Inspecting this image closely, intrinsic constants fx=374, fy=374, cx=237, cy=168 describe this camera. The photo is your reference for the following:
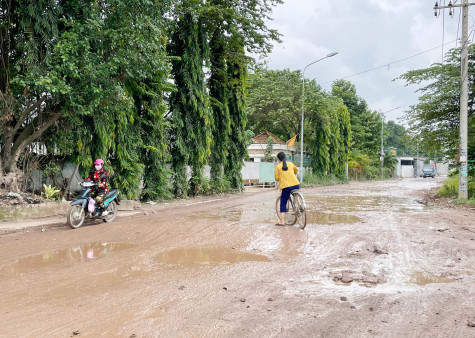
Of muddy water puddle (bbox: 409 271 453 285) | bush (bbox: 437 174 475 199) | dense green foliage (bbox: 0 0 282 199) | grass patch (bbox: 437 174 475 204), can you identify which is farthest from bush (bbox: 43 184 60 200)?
bush (bbox: 437 174 475 199)

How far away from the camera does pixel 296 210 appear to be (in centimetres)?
871

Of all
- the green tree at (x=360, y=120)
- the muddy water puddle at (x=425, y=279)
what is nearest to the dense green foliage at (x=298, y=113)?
the green tree at (x=360, y=120)

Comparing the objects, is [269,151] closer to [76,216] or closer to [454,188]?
[454,188]

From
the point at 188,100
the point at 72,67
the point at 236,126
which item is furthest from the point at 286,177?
the point at 236,126

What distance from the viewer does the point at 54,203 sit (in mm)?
10414

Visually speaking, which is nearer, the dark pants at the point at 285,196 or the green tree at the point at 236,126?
the dark pants at the point at 285,196

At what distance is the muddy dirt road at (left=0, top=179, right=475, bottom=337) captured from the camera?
11.1ft

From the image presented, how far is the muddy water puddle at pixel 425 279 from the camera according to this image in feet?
15.4

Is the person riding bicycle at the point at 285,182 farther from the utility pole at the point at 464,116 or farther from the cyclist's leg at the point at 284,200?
the utility pole at the point at 464,116

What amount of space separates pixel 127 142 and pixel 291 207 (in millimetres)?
6576

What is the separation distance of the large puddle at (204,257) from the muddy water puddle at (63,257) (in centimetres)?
106

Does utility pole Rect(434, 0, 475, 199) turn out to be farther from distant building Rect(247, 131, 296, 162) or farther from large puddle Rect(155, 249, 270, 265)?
distant building Rect(247, 131, 296, 162)

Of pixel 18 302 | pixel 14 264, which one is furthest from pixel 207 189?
pixel 18 302

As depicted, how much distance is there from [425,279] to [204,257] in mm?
3161
